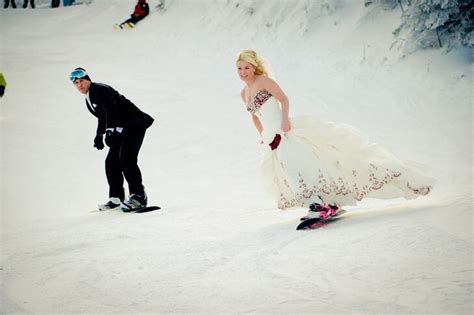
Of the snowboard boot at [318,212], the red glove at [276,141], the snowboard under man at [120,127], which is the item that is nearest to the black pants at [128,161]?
the snowboard under man at [120,127]

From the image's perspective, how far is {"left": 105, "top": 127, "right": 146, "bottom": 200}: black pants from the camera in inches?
259

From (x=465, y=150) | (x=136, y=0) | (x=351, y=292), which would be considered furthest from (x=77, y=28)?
(x=351, y=292)

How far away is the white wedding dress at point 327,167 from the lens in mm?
5188

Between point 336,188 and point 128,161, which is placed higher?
point 336,188

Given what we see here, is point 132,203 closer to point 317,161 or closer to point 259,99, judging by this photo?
point 259,99

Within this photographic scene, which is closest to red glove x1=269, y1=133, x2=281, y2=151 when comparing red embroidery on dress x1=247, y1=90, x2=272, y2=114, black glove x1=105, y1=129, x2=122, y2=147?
red embroidery on dress x1=247, y1=90, x2=272, y2=114

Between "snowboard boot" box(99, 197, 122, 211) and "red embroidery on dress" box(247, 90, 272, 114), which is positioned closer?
"red embroidery on dress" box(247, 90, 272, 114)

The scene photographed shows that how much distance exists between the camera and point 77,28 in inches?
704

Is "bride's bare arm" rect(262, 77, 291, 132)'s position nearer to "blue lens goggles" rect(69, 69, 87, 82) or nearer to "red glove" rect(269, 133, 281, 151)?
"red glove" rect(269, 133, 281, 151)

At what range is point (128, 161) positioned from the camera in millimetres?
6570

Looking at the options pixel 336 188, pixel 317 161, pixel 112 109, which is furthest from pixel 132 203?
pixel 336 188

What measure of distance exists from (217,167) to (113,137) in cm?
311

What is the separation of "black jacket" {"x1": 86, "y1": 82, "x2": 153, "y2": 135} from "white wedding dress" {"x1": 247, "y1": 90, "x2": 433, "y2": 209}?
170 centimetres

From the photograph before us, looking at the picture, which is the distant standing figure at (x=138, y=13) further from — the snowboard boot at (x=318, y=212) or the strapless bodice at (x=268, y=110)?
the snowboard boot at (x=318, y=212)
